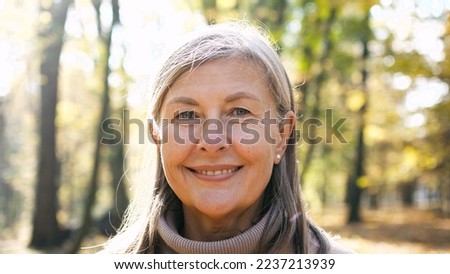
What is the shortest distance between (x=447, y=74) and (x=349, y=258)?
522cm

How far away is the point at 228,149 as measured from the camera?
4.13 ft

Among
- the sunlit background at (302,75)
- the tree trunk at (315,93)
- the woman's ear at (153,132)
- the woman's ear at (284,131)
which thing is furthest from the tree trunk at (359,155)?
the woman's ear at (153,132)

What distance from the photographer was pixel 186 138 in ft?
4.13

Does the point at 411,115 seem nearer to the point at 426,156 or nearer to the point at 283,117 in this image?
the point at 426,156

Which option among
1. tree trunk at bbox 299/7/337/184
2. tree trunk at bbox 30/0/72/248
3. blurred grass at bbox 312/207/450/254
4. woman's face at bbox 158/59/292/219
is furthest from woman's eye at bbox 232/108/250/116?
tree trunk at bbox 299/7/337/184

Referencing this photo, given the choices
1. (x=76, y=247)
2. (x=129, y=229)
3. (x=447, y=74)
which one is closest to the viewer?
(x=129, y=229)

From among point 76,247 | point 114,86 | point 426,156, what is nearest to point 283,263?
point 76,247

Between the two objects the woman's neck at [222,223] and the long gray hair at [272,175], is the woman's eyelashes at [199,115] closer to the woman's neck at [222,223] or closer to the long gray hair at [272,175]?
the long gray hair at [272,175]

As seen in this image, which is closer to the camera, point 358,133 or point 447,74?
point 447,74

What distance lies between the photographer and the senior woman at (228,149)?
48.6 inches

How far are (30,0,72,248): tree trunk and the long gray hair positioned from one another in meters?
5.33

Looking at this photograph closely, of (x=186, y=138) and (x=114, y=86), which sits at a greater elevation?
(x=114, y=86)

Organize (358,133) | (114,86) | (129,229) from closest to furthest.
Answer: (129,229), (114,86), (358,133)

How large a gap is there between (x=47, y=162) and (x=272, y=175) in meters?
6.53
